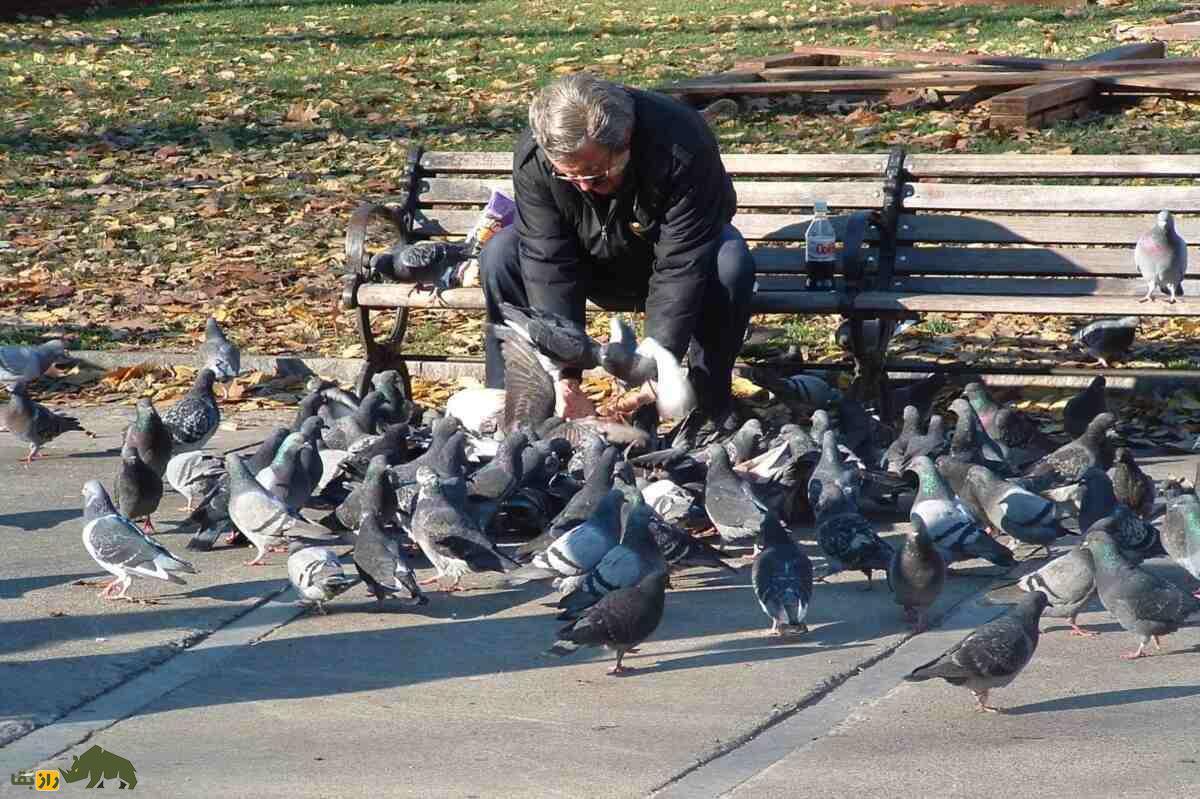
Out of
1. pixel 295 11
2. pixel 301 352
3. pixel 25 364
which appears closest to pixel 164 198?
pixel 301 352

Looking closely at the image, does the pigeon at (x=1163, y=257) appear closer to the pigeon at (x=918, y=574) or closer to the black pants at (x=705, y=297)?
the black pants at (x=705, y=297)

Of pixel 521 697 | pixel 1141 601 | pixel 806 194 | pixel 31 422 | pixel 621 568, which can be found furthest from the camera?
pixel 806 194

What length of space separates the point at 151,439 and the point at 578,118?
2.23 m

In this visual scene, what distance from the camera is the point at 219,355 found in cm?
837

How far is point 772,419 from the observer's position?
26.8 ft

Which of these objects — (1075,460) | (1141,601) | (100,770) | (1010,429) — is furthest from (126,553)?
(1010,429)

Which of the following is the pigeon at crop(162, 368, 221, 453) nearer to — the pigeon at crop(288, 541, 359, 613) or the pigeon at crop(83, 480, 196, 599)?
the pigeon at crop(83, 480, 196, 599)

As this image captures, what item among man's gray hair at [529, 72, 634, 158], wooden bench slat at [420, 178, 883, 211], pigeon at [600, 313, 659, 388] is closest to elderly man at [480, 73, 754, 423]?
man's gray hair at [529, 72, 634, 158]

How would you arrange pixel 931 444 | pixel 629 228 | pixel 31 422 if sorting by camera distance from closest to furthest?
pixel 931 444, pixel 629 228, pixel 31 422

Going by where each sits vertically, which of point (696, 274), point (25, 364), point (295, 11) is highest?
point (696, 274)

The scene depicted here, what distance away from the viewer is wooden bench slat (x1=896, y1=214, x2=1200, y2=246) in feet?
26.8

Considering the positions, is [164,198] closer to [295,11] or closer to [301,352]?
[301,352]

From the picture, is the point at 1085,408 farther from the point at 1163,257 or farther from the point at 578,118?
the point at 578,118

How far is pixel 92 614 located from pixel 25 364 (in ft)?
10.2
